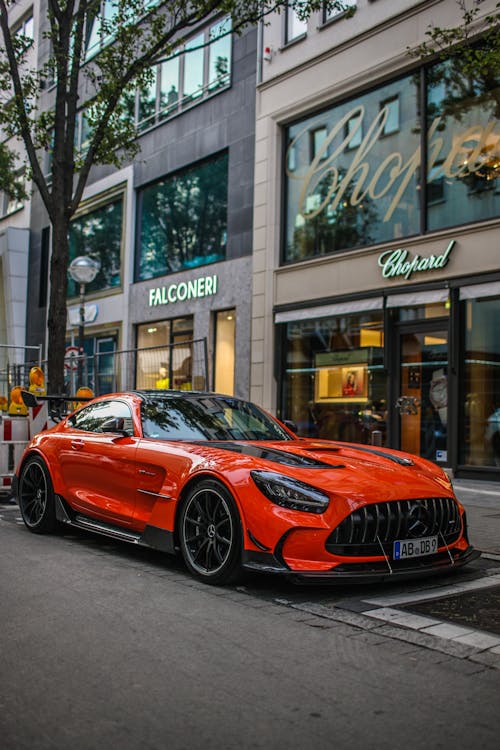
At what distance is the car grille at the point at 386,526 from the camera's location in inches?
203

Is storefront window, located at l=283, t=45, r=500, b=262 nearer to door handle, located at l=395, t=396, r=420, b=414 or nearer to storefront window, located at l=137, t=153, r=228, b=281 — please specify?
storefront window, located at l=137, t=153, r=228, b=281

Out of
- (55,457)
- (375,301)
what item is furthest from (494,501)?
(55,457)

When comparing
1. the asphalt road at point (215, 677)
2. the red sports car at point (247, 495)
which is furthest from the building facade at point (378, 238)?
the asphalt road at point (215, 677)

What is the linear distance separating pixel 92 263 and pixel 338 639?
46.3 feet

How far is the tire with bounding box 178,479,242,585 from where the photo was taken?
540 cm

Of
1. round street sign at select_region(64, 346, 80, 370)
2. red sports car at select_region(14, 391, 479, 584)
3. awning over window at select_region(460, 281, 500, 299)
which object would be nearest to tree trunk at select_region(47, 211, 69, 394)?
round street sign at select_region(64, 346, 80, 370)

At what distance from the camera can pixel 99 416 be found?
7621mm

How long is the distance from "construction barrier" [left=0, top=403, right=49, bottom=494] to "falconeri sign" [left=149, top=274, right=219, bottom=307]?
9128mm

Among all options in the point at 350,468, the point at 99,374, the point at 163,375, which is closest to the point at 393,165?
the point at 163,375

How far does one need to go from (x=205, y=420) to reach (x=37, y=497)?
7.37 feet

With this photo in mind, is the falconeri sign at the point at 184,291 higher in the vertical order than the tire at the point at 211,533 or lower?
higher

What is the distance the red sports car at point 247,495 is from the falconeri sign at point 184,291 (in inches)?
475

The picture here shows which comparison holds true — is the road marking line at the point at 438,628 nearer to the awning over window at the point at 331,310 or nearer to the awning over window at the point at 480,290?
the awning over window at the point at 480,290

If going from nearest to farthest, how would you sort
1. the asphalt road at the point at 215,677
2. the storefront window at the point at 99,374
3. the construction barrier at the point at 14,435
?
the asphalt road at the point at 215,677 < the construction barrier at the point at 14,435 < the storefront window at the point at 99,374
